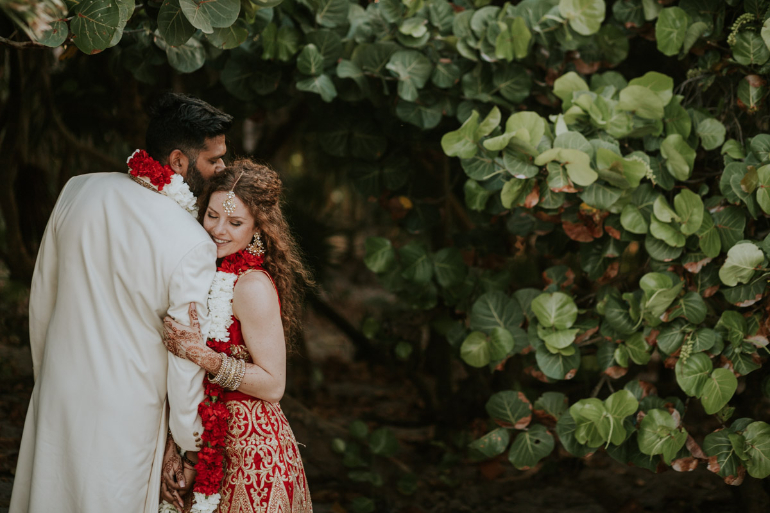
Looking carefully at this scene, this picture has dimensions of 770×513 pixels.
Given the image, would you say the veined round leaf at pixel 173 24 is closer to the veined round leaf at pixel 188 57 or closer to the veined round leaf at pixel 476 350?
the veined round leaf at pixel 188 57

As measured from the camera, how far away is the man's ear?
2049mm

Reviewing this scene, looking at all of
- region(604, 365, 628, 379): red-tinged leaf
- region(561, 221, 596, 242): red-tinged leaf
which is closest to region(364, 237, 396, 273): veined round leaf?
region(561, 221, 596, 242): red-tinged leaf

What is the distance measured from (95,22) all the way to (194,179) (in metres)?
0.51

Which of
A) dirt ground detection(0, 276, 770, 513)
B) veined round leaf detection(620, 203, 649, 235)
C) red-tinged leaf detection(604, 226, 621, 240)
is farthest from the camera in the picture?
dirt ground detection(0, 276, 770, 513)

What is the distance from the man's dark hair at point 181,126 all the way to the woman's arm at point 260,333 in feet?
1.49

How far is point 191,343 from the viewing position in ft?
5.91

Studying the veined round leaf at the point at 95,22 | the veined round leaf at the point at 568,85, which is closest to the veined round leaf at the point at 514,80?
the veined round leaf at the point at 568,85

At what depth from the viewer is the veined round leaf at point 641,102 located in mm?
2486

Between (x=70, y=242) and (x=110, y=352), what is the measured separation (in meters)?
0.34

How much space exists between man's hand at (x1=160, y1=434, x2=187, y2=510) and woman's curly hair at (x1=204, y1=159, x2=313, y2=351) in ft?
1.83

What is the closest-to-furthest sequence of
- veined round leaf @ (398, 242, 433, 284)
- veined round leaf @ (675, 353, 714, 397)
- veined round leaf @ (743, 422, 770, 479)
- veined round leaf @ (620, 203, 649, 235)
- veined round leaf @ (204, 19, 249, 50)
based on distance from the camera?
veined round leaf @ (204, 19, 249, 50) → veined round leaf @ (743, 422, 770, 479) → veined round leaf @ (675, 353, 714, 397) → veined round leaf @ (620, 203, 649, 235) → veined round leaf @ (398, 242, 433, 284)

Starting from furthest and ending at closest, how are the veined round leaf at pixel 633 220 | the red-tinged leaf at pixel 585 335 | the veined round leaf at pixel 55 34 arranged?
the red-tinged leaf at pixel 585 335 → the veined round leaf at pixel 633 220 → the veined round leaf at pixel 55 34

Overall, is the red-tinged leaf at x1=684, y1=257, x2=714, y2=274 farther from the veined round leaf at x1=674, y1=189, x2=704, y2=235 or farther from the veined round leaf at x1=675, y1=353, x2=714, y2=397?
the veined round leaf at x1=675, y1=353, x2=714, y2=397

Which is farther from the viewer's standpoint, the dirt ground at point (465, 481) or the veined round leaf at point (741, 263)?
the dirt ground at point (465, 481)
